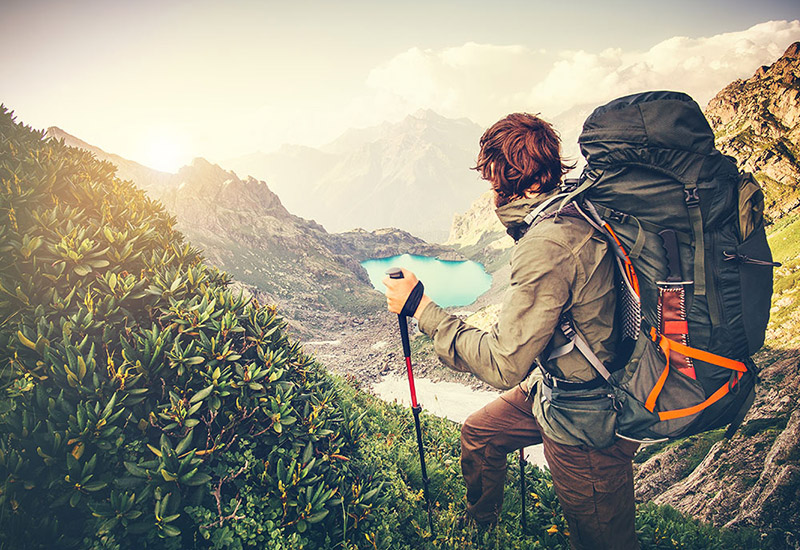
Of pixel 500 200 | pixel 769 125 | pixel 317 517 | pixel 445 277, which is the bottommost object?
pixel 445 277

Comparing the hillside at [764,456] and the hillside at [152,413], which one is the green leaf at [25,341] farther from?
the hillside at [764,456]

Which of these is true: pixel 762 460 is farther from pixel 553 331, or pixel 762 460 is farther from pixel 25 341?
pixel 25 341

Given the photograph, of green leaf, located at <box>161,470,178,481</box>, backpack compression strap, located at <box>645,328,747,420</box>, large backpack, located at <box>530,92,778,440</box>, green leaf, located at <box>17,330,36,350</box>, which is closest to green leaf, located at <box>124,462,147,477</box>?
green leaf, located at <box>161,470,178,481</box>

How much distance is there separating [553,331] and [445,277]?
150 m

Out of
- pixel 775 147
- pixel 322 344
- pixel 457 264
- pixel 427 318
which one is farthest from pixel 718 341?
→ pixel 457 264

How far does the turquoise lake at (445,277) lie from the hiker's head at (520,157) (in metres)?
100

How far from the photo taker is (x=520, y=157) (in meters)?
3.06

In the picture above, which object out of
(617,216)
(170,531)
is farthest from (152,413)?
(617,216)

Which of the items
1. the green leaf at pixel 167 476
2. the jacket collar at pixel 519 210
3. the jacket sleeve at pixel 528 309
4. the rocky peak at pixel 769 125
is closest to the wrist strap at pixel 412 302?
the jacket sleeve at pixel 528 309

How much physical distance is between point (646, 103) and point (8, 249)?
5.74 m

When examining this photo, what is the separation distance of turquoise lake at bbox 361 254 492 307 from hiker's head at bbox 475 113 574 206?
329ft

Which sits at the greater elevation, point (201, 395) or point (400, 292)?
point (400, 292)

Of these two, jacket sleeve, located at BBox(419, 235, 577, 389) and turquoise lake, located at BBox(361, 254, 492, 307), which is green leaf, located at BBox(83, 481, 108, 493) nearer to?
jacket sleeve, located at BBox(419, 235, 577, 389)

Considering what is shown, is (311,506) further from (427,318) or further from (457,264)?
(457,264)
